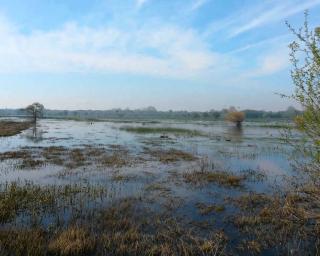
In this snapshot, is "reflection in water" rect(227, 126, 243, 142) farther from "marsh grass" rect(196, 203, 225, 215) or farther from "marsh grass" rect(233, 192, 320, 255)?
"marsh grass" rect(196, 203, 225, 215)

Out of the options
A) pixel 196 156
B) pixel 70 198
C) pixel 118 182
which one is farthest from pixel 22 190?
pixel 196 156

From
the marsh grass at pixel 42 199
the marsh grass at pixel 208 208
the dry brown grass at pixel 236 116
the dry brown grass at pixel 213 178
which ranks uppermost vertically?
the dry brown grass at pixel 236 116

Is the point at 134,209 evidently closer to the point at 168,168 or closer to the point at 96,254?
the point at 96,254

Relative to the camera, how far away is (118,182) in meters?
17.1

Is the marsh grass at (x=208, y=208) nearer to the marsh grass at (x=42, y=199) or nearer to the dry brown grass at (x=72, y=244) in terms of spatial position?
the marsh grass at (x=42, y=199)

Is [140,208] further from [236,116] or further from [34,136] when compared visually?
[236,116]

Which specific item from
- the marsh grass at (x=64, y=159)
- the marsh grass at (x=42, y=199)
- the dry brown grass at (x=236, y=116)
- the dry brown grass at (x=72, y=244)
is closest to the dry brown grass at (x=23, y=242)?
the dry brown grass at (x=72, y=244)

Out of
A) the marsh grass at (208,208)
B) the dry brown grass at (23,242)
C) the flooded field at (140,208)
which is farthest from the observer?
the marsh grass at (208,208)

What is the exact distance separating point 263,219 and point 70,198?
298 inches

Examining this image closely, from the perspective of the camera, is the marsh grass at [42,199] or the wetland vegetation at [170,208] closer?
the wetland vegetation at [170,208]

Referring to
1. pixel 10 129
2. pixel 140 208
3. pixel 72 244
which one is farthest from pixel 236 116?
pixel 72 244

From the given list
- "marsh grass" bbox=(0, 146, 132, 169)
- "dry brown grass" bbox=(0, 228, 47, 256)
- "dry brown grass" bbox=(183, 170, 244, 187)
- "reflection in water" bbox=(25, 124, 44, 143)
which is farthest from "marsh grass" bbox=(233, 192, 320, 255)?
"reflection in water" bbox=(25, 124, 44, 143)

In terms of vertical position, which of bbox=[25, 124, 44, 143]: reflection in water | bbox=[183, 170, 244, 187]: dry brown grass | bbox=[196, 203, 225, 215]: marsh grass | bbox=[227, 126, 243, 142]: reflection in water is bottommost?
bbox=[25, 124, 44, 143]: reflection in water

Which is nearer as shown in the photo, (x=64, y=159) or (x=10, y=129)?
(x=64, y=159)
